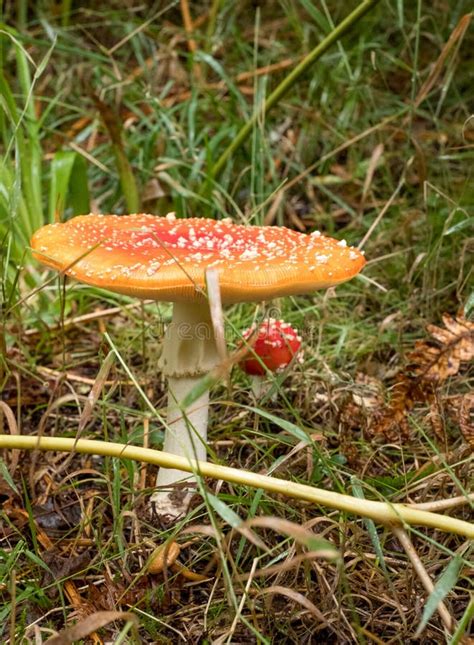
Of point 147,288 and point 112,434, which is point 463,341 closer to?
point 147,288

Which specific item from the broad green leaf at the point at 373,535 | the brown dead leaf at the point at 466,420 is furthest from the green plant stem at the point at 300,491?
the brown dead leaf at the point at 466,420

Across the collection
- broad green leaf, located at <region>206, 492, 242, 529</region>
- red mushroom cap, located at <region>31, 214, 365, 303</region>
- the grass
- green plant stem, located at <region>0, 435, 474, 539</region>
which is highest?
red mushroom cap, located at <region>31, 214, 365, 303</region>

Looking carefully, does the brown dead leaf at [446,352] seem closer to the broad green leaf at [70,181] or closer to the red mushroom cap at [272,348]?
the red mushroom cap at [272,348]

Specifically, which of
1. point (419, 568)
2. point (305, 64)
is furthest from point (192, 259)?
point (305, 64)

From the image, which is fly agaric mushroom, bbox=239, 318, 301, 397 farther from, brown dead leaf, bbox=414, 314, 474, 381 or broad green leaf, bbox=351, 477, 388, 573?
broad green leaf, bbox=351, 477, 388, 573

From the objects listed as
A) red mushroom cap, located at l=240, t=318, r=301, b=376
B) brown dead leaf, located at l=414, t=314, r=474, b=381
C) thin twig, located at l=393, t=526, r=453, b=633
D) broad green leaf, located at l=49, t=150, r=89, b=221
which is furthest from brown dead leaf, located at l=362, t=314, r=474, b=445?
broad green leaf, located at l=49, t=150, r=89, b=221

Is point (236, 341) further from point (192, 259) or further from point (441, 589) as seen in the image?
point (441, 589)
